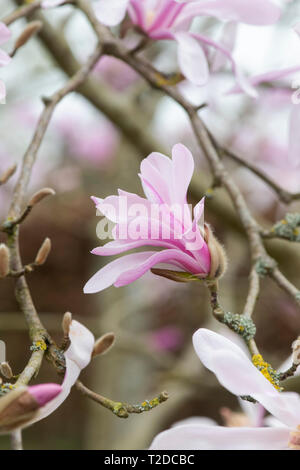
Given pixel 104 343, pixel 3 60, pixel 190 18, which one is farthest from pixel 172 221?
pixel 190 18

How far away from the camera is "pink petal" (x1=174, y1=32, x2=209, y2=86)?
0.65 meters

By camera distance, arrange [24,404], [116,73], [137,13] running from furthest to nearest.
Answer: [116,73] < [137,13] < [24,404]

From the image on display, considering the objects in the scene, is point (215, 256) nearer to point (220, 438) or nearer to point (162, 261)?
point (162, 261)

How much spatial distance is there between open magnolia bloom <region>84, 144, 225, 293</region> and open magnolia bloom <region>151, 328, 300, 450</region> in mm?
93

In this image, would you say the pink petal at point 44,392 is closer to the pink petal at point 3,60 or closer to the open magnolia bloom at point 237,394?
the open magnolia bloom at point 237,394

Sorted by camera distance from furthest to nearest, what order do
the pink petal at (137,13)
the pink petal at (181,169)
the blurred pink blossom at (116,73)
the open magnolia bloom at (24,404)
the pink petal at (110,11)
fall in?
the blurred pink blossom at (116,73), the pink petal at (137,13), the pink petal at (110,11), the pink petal at (181,169), the open magnolia bloom at (24,404)

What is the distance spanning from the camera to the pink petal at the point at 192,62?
65 centimetres

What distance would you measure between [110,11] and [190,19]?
127 mm

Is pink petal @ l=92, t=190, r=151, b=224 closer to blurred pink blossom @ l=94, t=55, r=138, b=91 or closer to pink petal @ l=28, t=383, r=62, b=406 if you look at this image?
pink petal @ l=28, t=383, r=62, b=406

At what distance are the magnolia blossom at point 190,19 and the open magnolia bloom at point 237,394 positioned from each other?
13.6 inches

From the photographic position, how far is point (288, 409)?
439 mm

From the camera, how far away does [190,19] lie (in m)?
0.70

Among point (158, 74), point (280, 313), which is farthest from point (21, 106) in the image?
point (158, 74)

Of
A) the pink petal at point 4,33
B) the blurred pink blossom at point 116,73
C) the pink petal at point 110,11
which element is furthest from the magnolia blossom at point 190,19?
the blurred pink blossom at point 116,73
